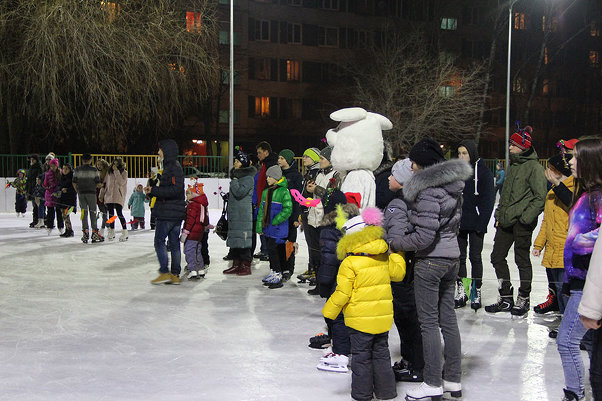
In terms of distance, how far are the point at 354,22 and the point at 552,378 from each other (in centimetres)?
4512

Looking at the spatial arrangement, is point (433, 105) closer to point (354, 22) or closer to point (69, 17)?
point (69, 17)

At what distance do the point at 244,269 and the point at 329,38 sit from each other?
40.8m

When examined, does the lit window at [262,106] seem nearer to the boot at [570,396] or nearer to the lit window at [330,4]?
the lit window at [330,4]

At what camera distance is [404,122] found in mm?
29719

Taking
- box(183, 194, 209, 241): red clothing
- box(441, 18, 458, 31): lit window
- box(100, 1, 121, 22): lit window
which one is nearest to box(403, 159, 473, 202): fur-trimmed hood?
box(183, 194, 209, 241): red clothing

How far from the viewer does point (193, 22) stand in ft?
71.9

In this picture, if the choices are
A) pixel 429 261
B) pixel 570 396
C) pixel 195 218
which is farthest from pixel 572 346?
pixel 195 218

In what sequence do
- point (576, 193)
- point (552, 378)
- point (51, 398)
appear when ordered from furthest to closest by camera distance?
point (552, 378)
point (51, 398)
point (576, 193)

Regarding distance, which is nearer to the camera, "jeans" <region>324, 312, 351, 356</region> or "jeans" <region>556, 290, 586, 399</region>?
"jeans" <region>556, 290, 586, 399</region>

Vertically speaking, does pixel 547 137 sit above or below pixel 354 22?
below

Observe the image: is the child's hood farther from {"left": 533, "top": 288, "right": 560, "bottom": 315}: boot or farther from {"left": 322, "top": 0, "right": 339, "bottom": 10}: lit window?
{"left": 322, "top": 0, "right": 339, "bottom": 10}: lit window

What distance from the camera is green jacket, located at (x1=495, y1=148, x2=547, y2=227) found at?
638 cm

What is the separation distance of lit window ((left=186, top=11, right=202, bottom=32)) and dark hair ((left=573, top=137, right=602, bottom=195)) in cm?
1872

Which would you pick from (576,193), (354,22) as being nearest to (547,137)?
(354,22)
